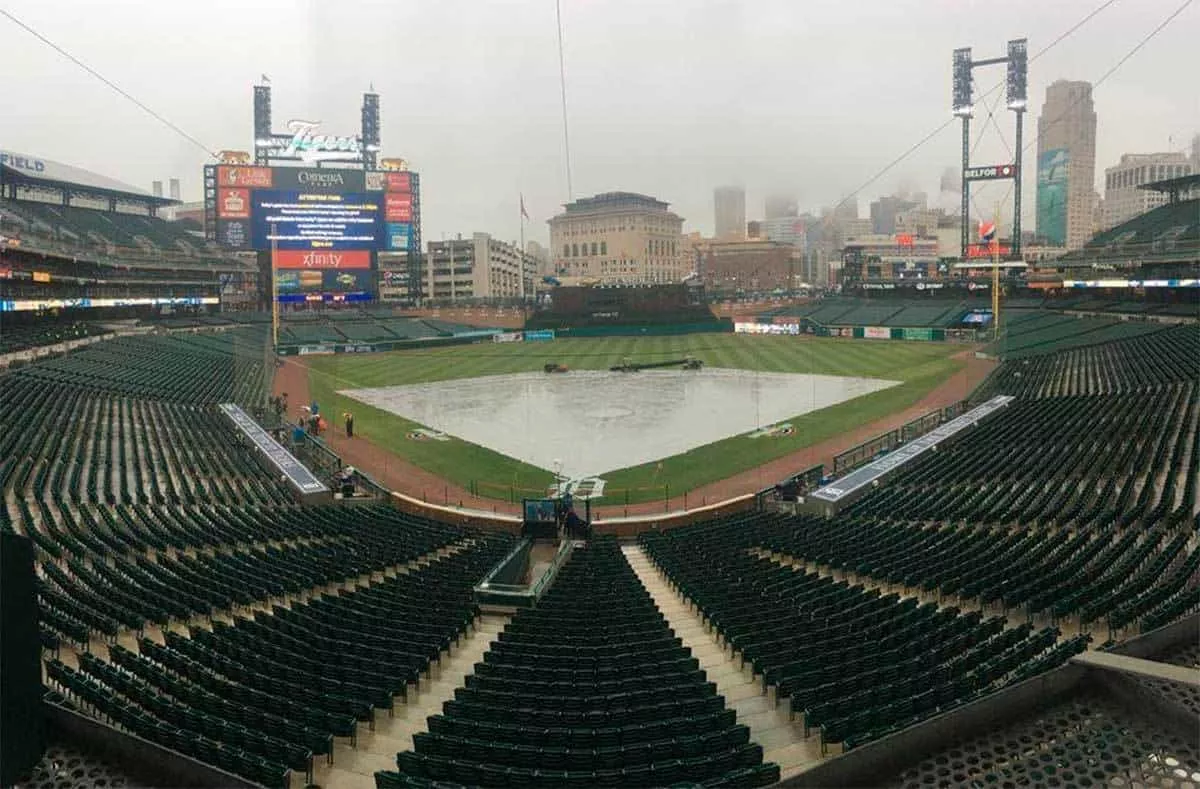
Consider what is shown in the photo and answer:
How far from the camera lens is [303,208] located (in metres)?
92.1

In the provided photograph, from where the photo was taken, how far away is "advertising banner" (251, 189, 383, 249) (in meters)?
91.4

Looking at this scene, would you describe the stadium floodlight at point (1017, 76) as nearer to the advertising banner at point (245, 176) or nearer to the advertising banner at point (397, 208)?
the advertising banner at point (397, 208)

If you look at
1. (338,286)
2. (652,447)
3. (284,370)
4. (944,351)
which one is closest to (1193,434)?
(652,447)

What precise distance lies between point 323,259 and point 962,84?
255 feet

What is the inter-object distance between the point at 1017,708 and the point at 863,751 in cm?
147

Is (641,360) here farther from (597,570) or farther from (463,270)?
(463,270)

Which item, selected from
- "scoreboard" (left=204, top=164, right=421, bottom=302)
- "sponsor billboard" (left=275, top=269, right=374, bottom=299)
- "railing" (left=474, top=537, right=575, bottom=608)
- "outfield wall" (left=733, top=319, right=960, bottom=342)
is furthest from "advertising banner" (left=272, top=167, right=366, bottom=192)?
"railing" (left=474, top=537, right=575, bottom=608)

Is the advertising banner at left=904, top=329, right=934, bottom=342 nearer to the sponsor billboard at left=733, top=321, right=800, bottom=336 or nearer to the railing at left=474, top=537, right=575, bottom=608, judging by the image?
the sponsor billboard at left=733, top=321, right=800, bottom=336

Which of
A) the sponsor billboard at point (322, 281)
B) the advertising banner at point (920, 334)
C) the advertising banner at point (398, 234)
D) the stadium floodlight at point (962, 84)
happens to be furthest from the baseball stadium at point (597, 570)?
the stadium floodlight at point (962, 84)

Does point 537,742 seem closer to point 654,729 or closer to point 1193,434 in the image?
point 654,729

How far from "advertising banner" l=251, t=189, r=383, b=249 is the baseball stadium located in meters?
32.2

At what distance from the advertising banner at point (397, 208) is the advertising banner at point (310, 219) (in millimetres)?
1920

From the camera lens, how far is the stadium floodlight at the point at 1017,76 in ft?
306

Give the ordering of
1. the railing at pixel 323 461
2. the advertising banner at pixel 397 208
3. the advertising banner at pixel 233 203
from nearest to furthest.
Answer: the railing at pixel 323 461
the advertising banner at pixel 233 203
the advertising banner at pixel 397 208
